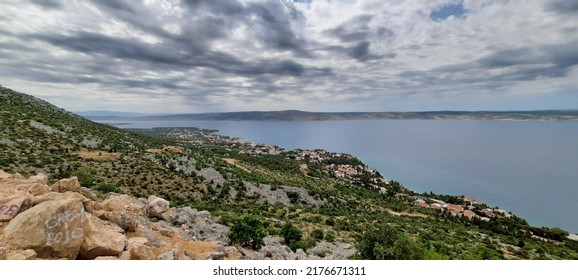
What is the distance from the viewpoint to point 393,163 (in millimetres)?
141000

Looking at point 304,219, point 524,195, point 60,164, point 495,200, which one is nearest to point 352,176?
point 495,200

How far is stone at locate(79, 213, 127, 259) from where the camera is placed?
7078mm

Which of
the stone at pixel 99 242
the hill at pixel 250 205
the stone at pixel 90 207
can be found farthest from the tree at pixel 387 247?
the stone at pixel 90 207

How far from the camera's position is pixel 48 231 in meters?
6.46

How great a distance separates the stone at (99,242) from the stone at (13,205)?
169 centimetres

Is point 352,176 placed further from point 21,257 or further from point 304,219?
point 21,257

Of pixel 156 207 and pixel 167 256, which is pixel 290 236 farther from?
pixel 167 256

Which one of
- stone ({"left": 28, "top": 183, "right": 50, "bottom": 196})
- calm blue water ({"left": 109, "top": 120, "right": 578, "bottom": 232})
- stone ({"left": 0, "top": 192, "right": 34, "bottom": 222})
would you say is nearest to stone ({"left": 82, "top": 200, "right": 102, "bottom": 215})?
stone ({"left": 28, "top": 183, "right": 50, "bottom": 196})

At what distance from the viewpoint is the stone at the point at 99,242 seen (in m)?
7.08

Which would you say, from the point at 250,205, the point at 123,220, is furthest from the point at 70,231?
the point at 250,205

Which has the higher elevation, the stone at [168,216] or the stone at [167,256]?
the stone at [167,256]

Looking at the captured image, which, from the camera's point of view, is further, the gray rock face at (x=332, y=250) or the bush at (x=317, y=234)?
the bush at (x=317, y=234)

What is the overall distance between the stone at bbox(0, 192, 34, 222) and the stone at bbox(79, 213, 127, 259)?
169 centimetres

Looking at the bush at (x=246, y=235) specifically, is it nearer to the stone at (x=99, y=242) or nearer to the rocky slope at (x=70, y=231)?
the rocky slope at (x=70, y=231)
